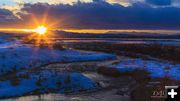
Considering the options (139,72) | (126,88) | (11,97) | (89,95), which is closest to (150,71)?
(139,72)

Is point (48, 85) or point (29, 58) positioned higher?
point (29, 58)

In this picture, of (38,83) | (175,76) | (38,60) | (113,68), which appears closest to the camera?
(38,83)

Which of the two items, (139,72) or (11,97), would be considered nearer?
(11,97)

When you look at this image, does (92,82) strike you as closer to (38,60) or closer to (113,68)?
(113,68)

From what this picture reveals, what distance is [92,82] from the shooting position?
23.5 meters

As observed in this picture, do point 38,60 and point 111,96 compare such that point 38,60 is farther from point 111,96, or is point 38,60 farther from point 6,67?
point 111,96

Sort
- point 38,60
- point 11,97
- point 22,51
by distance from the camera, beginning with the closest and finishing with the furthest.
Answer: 1. point 11,97
2. point 38,60
3. point 22,51

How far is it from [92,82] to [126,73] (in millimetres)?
6471

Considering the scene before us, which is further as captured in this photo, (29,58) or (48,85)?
(29,58)

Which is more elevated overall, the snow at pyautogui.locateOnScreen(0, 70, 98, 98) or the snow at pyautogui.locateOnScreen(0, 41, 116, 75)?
the snow at pyautogui.locateOnScreen(0, 41, 116, 75)

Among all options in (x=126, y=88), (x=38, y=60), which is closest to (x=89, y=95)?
(x=126, y=88)

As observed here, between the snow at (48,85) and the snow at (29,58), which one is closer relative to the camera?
the snow at (48,85)

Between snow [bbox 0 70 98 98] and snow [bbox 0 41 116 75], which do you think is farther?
snow [bbox 0 41 116 75]

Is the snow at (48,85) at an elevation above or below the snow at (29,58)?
below
